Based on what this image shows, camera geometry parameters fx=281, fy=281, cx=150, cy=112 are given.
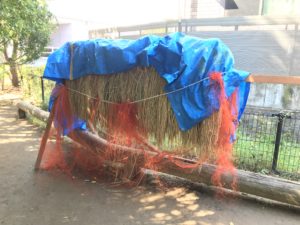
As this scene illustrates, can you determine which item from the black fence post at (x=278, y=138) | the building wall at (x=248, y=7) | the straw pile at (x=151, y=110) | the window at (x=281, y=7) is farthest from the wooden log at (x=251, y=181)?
the building wall at (x=248, y=7)

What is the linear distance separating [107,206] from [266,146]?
2.91 meters

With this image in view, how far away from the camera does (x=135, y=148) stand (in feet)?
13.4

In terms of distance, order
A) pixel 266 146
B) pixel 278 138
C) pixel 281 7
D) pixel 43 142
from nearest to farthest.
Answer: pixel 278 138, pixel 43 142, pixel 266 146, pixel 281 7

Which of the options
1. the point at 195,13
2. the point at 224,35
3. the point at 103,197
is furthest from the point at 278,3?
the point at 103,197

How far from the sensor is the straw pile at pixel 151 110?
3.13 m

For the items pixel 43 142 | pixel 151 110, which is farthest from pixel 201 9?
pixel 151 110

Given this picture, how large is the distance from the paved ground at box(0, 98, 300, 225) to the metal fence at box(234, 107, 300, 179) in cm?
102

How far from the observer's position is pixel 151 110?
11.1ft

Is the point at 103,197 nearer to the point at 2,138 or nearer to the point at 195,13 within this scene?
the point at 2,138

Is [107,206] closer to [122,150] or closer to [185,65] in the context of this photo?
[122,150]

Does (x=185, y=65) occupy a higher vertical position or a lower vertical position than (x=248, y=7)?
lower

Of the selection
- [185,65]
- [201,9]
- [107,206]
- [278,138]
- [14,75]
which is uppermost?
[201,9]

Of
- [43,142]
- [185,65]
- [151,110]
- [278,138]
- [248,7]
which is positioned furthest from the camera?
[248,7]

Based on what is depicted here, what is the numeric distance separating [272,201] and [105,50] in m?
2.88
